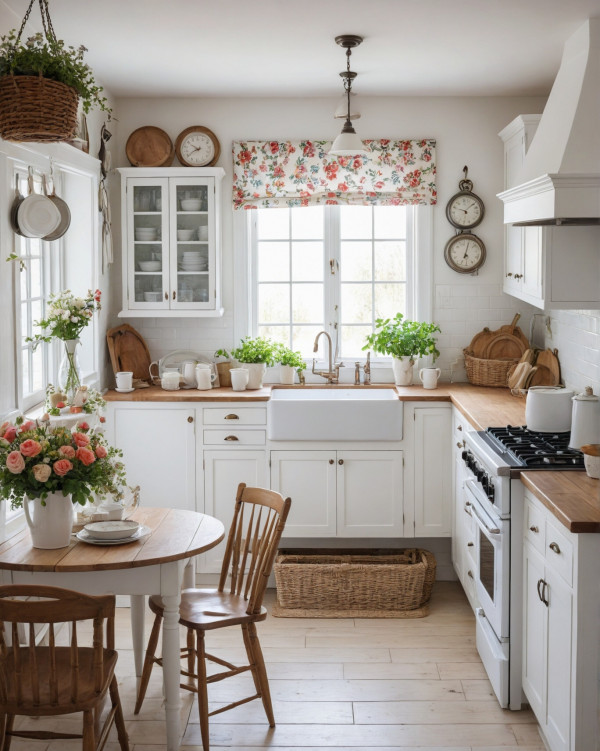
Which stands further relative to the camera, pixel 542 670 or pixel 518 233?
pixel 518 233

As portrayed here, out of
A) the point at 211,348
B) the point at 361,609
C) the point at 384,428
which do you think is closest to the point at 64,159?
the point at 211,348

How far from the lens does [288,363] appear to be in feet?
18.8

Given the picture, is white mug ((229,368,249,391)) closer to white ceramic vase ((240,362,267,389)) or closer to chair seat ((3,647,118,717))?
white ceramic vase ((240,362,267,389))

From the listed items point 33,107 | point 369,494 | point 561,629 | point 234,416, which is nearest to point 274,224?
point 234,416

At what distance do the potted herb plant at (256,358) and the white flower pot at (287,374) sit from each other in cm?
10

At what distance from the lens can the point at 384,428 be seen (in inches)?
208

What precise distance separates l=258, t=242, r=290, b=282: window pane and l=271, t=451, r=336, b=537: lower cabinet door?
4.11 feet

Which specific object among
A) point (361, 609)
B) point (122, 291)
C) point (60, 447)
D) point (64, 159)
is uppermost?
point (64, 159)

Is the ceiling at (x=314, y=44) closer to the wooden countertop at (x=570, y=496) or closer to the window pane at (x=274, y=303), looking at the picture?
the window pane at (x=274, y=303)

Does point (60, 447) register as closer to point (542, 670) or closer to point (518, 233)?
point (542, 670)

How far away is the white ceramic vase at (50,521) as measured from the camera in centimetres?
332

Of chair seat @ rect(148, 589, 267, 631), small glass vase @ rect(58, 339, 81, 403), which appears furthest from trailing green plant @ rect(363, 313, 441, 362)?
chair seat @ rect(148, 589, 267, 631)

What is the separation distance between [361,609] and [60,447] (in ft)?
7.70

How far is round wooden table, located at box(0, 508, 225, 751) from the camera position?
3.18 meters
